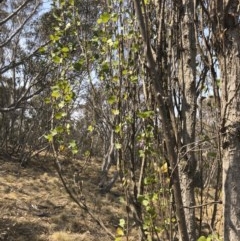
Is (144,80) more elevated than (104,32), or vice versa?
(104,32)

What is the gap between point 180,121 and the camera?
213cm

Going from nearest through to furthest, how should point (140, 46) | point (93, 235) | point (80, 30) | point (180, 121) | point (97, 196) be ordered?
point (180, 121) → point (140, 46) → point (80, 30) → point (93, 235) → point (97, 196)

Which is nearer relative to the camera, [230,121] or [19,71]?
[230,121]

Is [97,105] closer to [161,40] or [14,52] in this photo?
[161,40]

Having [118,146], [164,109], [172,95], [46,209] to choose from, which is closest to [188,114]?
[172,95]

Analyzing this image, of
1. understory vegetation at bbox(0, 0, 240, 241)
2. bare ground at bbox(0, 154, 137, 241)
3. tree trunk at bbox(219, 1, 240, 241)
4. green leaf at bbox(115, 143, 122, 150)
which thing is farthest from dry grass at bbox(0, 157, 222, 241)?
tree trunk at bbox(219, 1, 240, 241)

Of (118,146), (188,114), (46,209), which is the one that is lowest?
(46,209)

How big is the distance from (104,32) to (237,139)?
1.07m

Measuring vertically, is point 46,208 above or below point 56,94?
below

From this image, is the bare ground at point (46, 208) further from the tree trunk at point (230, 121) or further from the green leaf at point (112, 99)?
the tree trunk at point (230, 121)

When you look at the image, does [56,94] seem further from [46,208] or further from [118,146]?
[46,208]

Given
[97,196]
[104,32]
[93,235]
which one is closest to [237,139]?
[104,32]

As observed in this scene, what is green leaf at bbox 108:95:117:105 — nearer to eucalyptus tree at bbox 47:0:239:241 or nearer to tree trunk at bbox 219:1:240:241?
eucalyptus tree at bbox 47:0:239:241

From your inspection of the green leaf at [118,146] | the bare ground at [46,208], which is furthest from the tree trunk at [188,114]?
the bare ground at [46,208]
